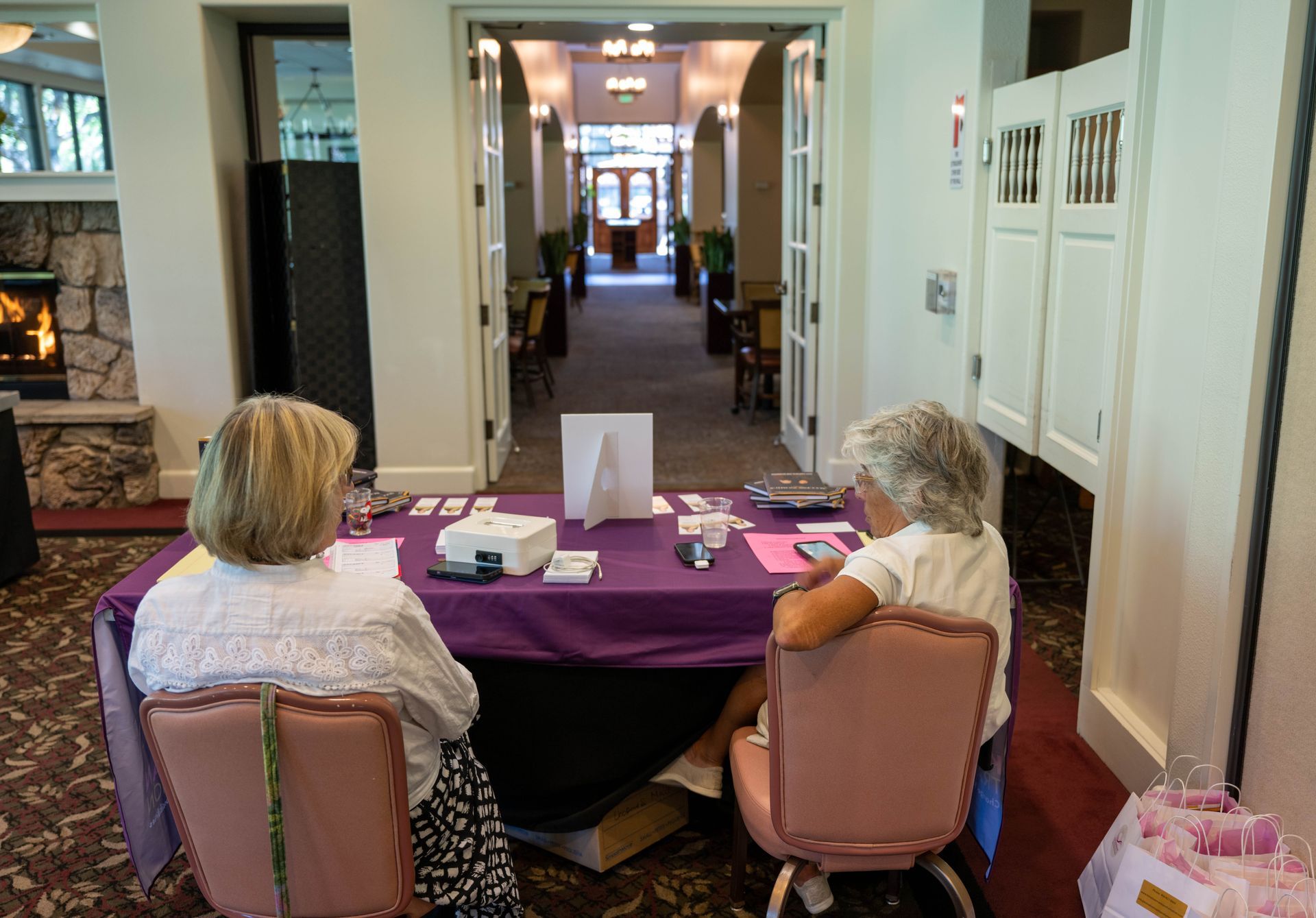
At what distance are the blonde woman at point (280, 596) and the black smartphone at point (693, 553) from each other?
90cm

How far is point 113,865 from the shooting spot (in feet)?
9.05

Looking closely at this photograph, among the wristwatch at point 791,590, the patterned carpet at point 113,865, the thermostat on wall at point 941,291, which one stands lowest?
the patterned carpet at point 113,865

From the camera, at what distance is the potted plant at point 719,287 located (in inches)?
448

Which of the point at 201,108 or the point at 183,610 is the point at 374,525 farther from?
the point at 201,108

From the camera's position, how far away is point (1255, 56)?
2295 mm

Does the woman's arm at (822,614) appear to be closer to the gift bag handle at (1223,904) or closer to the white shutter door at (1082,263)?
the gift bag handle at (1223,904)

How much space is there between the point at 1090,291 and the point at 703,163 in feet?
44.7

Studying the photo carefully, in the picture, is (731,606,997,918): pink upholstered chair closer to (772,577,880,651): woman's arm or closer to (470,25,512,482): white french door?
(772,577,880,651): woman's arm

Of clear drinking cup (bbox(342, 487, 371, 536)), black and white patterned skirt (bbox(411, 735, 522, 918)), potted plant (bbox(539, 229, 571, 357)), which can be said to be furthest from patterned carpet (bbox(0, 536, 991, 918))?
potted plant (bbox(539, 229, 571, 357))

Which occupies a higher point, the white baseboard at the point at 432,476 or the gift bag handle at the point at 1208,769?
the gift bag handle at the point at 1208,769

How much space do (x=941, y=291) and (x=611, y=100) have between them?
62.9 ft

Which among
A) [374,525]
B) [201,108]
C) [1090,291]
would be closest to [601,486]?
[374,525]

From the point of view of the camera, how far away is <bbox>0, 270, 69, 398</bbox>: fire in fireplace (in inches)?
242

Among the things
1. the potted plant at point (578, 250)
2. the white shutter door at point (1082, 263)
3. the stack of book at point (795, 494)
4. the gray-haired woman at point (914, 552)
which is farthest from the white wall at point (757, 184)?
the gray-haired woman at point (914, 552)
